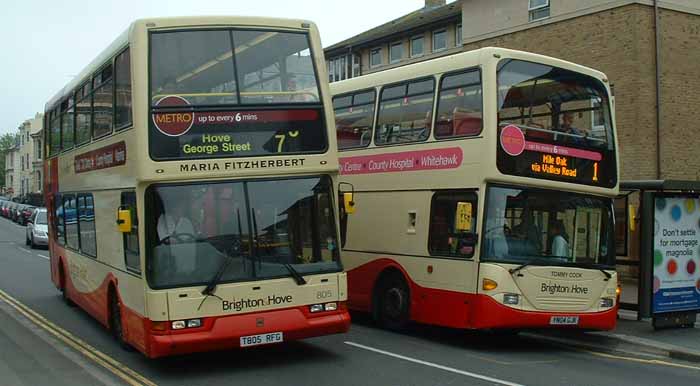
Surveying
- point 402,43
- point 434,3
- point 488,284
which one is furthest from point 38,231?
point 488,284

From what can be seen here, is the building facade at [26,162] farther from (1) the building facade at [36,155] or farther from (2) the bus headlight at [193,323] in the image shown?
(2) the bus headlight at [193,323]

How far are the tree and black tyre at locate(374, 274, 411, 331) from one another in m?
138

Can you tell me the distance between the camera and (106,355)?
35.6 ft

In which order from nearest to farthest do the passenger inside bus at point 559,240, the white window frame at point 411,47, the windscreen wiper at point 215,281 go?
the windscreen wiper at point 215,281
the passenger inside bus at point 559,240
the white window frame at point 411,47

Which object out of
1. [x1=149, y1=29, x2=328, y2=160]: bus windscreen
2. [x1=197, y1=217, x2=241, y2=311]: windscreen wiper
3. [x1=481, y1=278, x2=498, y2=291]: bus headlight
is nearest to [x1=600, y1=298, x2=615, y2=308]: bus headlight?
[x1=481, y1=278, x2=498, y2=291]: bus headlight

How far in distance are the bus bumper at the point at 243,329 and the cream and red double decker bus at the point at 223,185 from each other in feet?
0.04

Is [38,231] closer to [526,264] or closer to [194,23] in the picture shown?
[194,23]

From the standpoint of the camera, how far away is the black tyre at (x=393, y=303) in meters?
12.8

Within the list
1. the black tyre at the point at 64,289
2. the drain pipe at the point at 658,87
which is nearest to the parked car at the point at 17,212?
the black tyre at the point at 64,289

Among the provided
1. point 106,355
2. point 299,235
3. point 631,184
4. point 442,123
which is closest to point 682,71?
point 631,184

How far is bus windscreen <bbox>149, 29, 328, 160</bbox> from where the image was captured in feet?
30.5

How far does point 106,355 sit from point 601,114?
8155 mm

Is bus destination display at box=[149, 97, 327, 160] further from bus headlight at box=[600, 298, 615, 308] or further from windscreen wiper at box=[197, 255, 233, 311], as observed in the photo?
bus headlight at box=[600, 298, 615, 308]

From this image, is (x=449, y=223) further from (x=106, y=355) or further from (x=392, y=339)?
(x=106, y=355)
